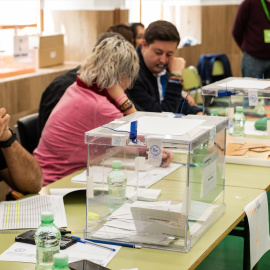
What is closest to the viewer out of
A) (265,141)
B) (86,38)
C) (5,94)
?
(265,141)

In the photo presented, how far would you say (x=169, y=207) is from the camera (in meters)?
1.92

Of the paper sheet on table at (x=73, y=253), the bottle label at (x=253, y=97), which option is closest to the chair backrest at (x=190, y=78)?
the bottle label at (x=253, y=97)

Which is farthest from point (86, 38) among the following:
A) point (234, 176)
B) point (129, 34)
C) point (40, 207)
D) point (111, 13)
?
point (40, 207)

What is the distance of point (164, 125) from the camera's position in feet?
6.87

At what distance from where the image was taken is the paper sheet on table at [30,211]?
2.07 meters

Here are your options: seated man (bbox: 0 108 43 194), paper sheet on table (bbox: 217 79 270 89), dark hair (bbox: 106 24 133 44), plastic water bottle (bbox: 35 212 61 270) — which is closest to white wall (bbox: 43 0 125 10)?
dark hair (bbox: 106 24 133 44)

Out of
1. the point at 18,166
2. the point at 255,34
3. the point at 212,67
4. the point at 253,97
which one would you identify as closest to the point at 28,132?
the point at 18,166

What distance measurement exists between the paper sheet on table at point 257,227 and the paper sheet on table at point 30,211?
0.73 meters

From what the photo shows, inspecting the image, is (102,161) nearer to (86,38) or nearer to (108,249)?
(108,249)

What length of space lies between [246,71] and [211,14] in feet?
7.23

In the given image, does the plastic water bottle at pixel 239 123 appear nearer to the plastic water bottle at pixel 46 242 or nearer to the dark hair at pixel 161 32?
the dark hair at pixel 161 32

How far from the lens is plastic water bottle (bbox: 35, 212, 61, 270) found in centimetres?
166

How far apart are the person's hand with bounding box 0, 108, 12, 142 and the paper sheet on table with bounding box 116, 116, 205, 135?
1.94 feet

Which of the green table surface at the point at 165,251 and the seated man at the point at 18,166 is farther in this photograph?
the seated man at the point at 18,166
